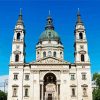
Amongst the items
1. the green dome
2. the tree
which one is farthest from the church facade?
the green dome

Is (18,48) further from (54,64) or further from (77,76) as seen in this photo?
(77,76)

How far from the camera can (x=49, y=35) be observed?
74.9 metres

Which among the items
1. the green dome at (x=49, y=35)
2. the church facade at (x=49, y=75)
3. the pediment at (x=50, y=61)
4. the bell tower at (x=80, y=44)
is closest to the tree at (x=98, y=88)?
the church facade at (x=49, y=75)

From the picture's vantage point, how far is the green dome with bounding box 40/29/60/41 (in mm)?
74350

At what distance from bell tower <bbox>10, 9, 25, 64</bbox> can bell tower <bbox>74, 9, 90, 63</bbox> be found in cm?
1265

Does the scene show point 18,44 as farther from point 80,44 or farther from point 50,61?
point 80,44

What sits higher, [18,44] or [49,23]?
[49,23]

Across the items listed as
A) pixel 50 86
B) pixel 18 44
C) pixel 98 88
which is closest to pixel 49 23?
pixel 18 44

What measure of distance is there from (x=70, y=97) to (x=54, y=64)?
8.26 metres

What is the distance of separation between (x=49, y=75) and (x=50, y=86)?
271 centimetres

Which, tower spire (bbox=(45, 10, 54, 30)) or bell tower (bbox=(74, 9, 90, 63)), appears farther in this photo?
tower spire (bbox=(45, 10, 54, 30))

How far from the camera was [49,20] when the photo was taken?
3088 inches

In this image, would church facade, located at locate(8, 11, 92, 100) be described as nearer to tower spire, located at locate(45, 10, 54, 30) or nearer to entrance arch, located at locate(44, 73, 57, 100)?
entrance arch, located at locate(44, 73, 57, 100)

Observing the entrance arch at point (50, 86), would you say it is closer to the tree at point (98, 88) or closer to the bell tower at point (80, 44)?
the bell tower at point (80, 44)
